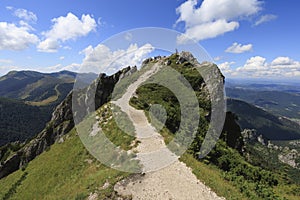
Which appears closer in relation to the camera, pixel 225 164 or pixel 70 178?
pixel 70 178

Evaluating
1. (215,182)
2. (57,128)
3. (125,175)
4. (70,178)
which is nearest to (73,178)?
(70,178)

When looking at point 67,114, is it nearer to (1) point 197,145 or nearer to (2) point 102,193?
(1) point 197,145

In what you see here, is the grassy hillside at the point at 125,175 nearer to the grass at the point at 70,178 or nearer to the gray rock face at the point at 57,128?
the grass at the point at 70,178

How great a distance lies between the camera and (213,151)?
1704 inches

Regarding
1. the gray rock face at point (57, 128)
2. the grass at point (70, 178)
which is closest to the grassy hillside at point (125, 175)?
the grass at point (70, 178)

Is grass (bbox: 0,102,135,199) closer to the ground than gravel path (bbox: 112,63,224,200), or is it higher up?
closer to the ground

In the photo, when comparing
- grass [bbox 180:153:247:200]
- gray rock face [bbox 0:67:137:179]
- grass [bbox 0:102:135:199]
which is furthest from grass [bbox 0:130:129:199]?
gray rock face [bbox 0:67:137:179]

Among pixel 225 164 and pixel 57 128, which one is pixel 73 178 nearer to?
pixel 225 164

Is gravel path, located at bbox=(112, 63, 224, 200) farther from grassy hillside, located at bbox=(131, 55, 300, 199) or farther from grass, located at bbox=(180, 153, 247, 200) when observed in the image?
grassy hillside, located at bbox=(131, 55, 300, 199)

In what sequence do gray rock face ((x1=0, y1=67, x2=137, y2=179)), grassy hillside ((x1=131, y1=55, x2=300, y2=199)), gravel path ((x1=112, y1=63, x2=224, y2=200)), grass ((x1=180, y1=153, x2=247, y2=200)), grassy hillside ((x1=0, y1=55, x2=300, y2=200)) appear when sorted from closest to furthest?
gravel path ((x1=112, y1=63, x2=224, y2=200)) → grass ((x1=180, y1=153, x2=247, y2=200)) → grassy hillside ((x1=0, y1=55, x2=300, y2=200)) → grassy hillside ((x1=131, y1=55, x2=300, y2=199)) → gray rock face ((x1=0, y1=67, x2=137, y2=179))

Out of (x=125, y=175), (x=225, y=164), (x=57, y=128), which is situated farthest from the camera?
(x=57, y=128)

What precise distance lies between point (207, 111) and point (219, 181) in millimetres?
43233

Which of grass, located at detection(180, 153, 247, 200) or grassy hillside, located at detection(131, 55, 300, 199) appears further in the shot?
grassy hillside, located at detection(131, 55, 300, 199)

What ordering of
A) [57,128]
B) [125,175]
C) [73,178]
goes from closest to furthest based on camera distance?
[125,175], [73,178], [57,128]
